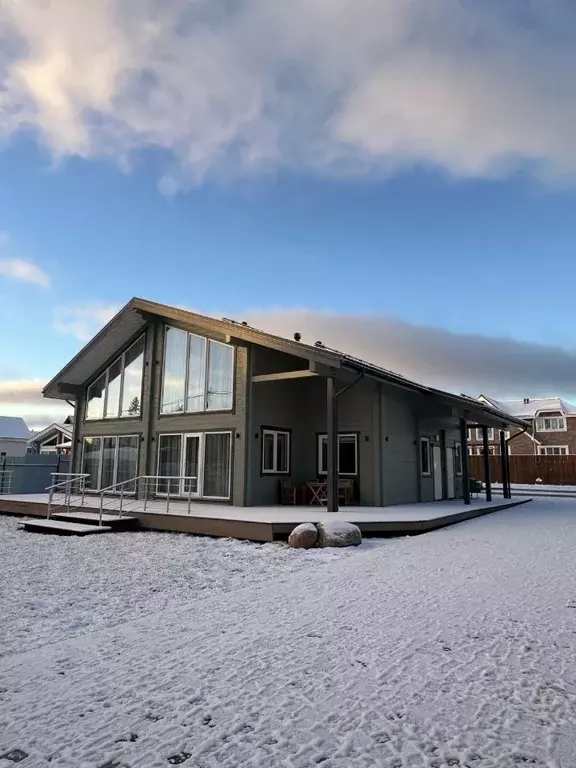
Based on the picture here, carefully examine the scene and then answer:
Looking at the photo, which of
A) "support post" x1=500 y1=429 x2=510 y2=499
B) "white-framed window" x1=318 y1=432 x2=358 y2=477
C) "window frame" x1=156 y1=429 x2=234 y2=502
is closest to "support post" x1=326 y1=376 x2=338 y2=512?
"white-framed window" x1=318 y1=432 x2=358 y2=477

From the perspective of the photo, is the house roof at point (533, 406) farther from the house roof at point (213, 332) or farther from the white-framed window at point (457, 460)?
the house roof at point (213, 332)

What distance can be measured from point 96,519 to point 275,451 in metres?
4.34

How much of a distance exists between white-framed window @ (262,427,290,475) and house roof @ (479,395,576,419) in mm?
27838

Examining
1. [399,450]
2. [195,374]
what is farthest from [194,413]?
[399,450]

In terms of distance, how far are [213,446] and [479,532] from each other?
6183 mm

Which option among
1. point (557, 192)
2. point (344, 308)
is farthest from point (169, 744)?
point (344, 308)

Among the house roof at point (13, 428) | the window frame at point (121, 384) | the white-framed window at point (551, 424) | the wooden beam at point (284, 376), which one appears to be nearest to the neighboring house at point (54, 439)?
the house roof at point (13, 428)

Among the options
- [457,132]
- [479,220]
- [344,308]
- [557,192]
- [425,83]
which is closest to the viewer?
[425,83]

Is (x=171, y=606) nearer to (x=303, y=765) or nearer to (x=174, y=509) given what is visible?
(x=303, y=765)

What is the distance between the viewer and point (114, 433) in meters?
14.9

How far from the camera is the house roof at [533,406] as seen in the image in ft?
123

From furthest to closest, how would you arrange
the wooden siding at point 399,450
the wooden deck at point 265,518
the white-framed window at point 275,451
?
the wooden siding at point 399,450
the white-framed window at point 275,451
the wooden deck at point 265,518

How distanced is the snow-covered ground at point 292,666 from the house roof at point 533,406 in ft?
113

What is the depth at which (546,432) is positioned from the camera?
3778cm
